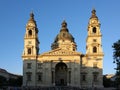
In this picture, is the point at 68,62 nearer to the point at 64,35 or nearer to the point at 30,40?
the point at 30,40

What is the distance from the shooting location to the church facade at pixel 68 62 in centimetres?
8194

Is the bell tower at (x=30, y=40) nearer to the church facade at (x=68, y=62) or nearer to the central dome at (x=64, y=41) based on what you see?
the church facade at (x=68, y=62)

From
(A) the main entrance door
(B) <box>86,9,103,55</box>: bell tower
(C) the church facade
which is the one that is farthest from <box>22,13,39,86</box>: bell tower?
(B) <box>86,9,103,55</box>: bell tower

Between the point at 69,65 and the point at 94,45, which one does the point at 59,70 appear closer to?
the point at 69,65

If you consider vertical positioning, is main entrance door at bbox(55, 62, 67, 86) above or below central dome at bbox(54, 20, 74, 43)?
below

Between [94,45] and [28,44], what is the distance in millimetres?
17521

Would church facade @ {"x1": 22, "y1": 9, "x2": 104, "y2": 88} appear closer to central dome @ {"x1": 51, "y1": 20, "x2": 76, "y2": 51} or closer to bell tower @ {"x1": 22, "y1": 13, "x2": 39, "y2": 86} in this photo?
bell tower @ {"x1": 22, "y1": 13, "x2": 39, "y2": 86}

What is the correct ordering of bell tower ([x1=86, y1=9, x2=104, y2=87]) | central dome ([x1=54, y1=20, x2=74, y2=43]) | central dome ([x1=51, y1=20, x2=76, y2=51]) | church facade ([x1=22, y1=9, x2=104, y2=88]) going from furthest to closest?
central dome ([x1=54, y1=20, x2=74, y2=43]) < central dome ([x1=51, y1=20, x2=76, y2=51]) < church facade ([x1=22, y1=9, x2=104, y2=88]) < bell tower ([x1=86, y1=9, x2=104, y2=87])

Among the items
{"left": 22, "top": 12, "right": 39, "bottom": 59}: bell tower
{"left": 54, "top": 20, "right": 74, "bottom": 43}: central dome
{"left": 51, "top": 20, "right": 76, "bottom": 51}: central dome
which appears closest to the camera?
{"left": 22, "top": 12, "right": 39, "bottom": 59}: bell tower

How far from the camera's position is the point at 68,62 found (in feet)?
273

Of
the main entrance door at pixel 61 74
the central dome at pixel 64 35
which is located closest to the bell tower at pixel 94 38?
the main entrance door at pixel 61 74

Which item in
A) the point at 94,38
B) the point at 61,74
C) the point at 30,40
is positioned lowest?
the point at 61,74

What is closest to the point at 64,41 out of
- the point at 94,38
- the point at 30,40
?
the point at 30,40

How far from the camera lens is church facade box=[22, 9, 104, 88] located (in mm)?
81938
